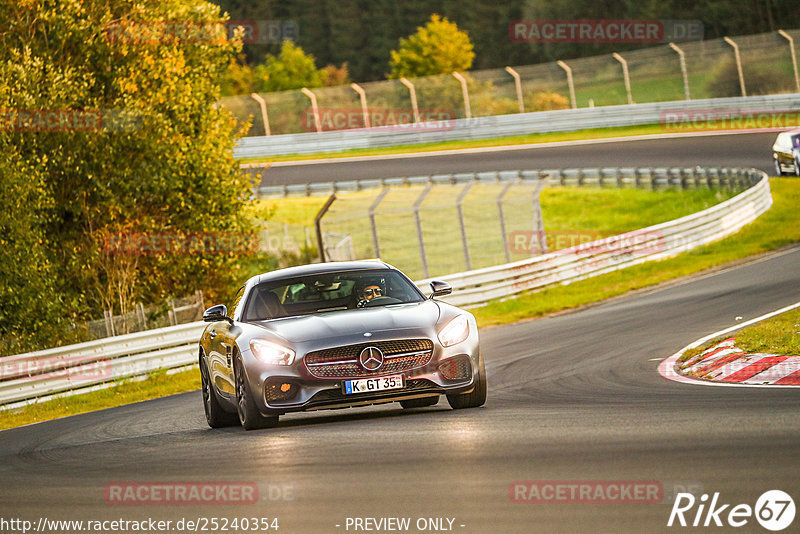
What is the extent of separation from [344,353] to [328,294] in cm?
146

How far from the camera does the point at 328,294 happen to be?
1088 centimetres

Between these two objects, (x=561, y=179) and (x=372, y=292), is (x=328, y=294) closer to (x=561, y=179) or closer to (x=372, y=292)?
(x=372, y=292)

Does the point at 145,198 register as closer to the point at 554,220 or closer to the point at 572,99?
the point at 554,220

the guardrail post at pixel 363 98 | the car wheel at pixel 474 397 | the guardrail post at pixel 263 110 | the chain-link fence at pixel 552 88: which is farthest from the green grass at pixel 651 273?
the guardrail post at pixel 263 110

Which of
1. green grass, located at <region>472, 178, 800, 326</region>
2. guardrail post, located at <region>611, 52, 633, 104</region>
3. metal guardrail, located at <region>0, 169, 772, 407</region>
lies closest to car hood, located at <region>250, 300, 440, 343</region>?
metal guardrail, located at <region>0, 169, 772, 407</region>

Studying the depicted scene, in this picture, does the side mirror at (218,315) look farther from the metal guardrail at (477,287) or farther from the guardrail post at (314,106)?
the guardrail post at (314,106)

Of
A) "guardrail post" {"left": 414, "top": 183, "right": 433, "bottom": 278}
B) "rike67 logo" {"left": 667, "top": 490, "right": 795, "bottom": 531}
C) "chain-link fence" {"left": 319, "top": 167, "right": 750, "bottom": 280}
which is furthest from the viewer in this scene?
"chain-link fence" {"left": 319, "top": 167, "right": 750, "bottom": 280}

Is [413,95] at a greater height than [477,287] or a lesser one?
greater

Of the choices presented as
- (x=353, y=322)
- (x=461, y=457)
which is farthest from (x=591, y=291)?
(x=461, y=457)

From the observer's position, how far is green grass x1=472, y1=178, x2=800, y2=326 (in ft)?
80.1

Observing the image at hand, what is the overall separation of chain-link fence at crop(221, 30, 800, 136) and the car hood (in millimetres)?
39931

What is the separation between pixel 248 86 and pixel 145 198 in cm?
7404

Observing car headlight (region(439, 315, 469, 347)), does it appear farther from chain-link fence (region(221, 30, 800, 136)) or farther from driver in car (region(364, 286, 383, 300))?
chain-link fence (region(221, 30, 800, 136))

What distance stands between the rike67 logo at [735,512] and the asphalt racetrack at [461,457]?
0.04 metres
